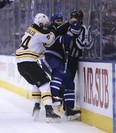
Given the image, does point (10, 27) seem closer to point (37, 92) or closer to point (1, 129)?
point (37, 92)

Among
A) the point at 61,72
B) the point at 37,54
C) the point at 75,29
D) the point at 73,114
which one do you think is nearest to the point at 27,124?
the point at 73,114

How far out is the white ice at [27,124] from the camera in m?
6.48

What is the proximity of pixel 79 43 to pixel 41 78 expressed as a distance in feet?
2.17

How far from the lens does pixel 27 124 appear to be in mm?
7023

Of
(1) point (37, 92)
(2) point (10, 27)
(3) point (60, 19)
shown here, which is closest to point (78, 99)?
(1) point (37, 92)

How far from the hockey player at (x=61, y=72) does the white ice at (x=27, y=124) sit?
0.24 metres

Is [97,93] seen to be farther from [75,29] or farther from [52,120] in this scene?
[75,29]

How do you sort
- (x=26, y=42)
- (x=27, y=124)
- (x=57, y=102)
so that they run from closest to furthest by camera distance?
(x=27, y=124) < (x=26, y=42) < (x=57, y=102)

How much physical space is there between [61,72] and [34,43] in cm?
52

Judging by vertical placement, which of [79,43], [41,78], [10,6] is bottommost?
[41,78]

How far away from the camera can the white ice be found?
6.48 metres

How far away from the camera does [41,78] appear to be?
7.21 m

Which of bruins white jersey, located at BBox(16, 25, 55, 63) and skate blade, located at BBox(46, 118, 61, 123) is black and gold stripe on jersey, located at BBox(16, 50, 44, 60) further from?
→ skate blade, located at BBox(46, 118, 61, 123)

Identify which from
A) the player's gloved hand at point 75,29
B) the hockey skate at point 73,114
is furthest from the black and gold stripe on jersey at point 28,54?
the hockey skate at point 73,114
